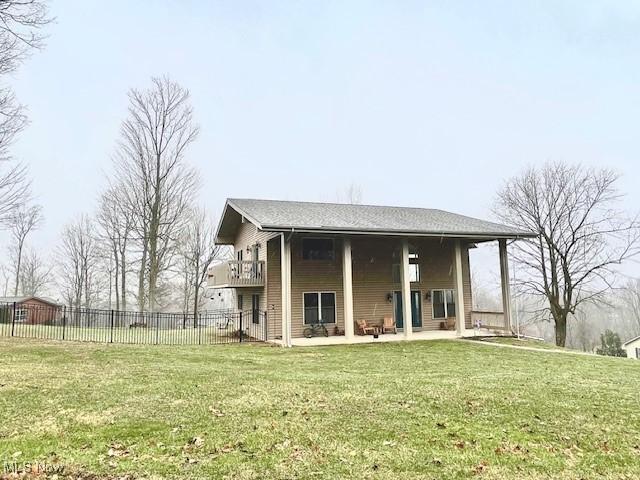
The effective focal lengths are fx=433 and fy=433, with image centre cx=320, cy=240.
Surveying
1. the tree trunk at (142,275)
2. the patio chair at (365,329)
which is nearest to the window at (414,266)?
the patio chair at (365,329)

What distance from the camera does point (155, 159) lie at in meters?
25.2

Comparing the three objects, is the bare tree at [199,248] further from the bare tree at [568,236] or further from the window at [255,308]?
the bare tree at [568,236]

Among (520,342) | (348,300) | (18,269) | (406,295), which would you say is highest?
(18,269)

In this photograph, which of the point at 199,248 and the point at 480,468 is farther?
the point at 199,248

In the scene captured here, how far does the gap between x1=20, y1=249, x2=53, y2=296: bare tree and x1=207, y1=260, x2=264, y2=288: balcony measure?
3527 centimetres

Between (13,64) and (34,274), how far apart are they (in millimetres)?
39610

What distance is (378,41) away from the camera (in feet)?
81.1

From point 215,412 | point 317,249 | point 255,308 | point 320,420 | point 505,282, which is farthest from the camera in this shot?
point 255,308

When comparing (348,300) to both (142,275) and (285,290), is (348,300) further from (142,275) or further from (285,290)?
(142,275)

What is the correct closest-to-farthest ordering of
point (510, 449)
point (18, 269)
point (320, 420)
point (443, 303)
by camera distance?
point (510, 449), point (320, 420), point (443, 303), point (18, 269)

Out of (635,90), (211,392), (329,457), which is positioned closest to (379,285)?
(211,392)

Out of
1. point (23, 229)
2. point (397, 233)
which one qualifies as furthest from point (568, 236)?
point (23, 229)

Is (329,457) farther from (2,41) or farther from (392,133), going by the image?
(392,133)

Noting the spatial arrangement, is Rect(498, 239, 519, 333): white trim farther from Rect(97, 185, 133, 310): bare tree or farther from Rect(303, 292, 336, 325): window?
Rect(97, 185, 133, 310): bare tree
